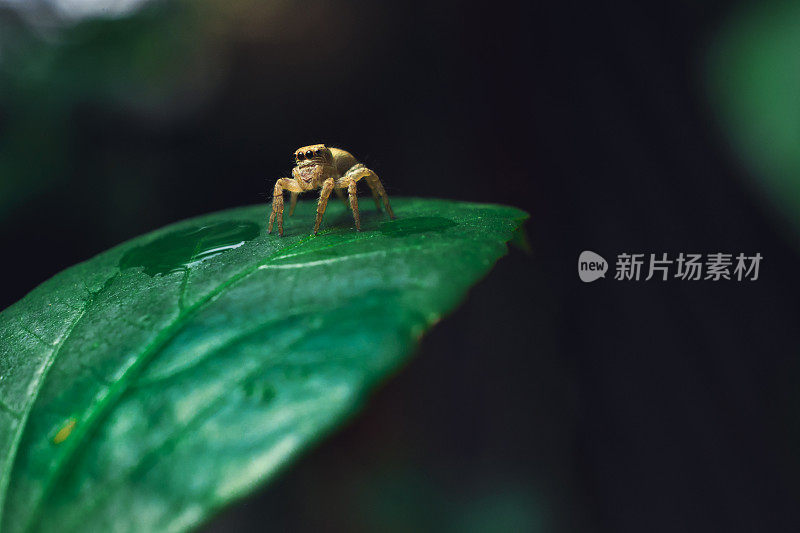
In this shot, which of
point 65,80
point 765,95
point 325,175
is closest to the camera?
point 325,175

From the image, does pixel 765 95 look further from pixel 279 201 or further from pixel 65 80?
pixel 65 80

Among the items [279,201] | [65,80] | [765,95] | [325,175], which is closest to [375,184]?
[325,175]

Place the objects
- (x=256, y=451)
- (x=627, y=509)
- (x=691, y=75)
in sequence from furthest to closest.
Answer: (x=627, y=509) < (x=691, y=75) < (x=256, y=451)

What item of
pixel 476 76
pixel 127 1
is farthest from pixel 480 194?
pixel 127 1

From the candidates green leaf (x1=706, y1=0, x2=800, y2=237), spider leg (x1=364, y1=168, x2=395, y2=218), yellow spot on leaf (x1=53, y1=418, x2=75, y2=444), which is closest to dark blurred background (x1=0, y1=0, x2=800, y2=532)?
green leaf (x1=706, y1=0, x2=800, y2=237)

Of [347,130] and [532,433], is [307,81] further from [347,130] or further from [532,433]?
[532,433]

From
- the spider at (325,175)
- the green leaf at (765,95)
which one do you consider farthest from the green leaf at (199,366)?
the green leaf at (765,95)

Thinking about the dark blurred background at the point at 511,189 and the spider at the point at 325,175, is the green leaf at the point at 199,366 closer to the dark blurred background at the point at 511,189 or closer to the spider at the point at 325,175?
the spider at the point at 325,175

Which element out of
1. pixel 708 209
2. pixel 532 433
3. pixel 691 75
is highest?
pixel 691 75
